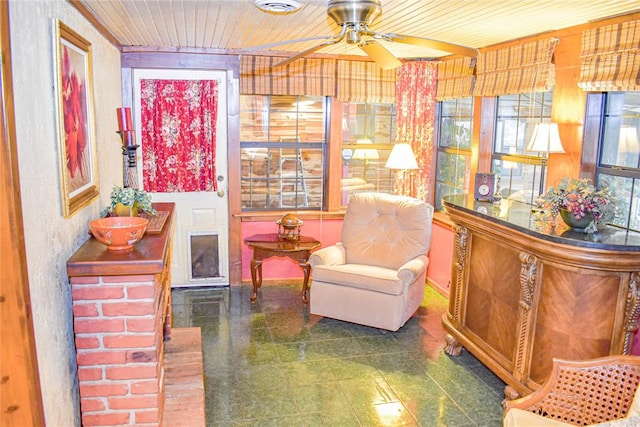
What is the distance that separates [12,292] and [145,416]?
89cm

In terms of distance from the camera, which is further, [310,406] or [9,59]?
[310,406]

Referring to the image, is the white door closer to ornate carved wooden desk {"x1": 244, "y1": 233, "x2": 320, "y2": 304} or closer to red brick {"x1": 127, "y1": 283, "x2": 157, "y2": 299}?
→ ornate carved wooden desk {"x1": 244, "y1": 233, "x2": 320, "y2": 304}

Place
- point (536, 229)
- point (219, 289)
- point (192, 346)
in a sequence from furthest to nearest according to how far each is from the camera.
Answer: point (219, 289) < point (192, 346) < point (536, 229)

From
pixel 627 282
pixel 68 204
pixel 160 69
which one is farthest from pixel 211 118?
pixel 627 282

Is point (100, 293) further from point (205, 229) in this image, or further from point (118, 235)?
point (205, 229)

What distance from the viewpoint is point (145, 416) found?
2.26 metres

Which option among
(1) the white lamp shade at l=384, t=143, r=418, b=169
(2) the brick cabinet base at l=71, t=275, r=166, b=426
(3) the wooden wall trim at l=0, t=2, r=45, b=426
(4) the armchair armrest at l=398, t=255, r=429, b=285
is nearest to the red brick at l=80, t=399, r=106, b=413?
(2) the brick cabinet base at l=71, t=275, r=166, b=426

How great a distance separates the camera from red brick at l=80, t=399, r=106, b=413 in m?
2.24

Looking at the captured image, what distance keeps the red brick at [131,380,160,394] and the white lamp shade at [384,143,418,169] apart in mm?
3102

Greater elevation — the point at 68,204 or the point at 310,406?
the point at 68,204

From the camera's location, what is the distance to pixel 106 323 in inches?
86.0

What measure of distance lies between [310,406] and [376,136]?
10.3 ft

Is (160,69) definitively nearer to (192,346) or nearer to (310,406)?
(192,346)

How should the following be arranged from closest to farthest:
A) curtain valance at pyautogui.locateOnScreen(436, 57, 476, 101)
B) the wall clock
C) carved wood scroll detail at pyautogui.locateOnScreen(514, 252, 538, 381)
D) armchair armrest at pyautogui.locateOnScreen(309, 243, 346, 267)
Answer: carved wood scroll detail at pyautogui.locateOnScreen(514, 252, 538, 381) < the wall clock < armchair armrest at pyautogui.locateOnScreen(309, 243, 346, 267) < curtain valance at pyautogui.locateOnScreen(436, 57, 476, 101)
